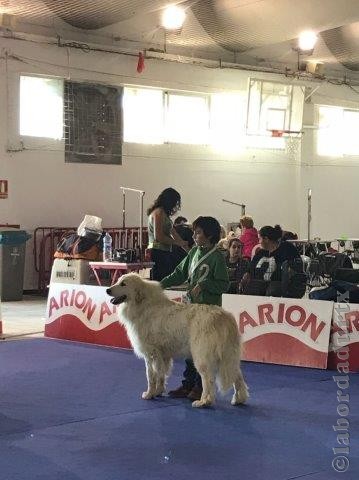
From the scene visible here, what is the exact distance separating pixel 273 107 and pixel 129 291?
34.7 ft

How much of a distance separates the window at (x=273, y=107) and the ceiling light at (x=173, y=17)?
2.72 meters

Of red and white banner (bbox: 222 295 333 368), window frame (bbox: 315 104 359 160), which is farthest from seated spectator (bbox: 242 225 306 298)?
window frame (bbox: 315 104 359 160)

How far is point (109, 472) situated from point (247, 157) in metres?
11.9

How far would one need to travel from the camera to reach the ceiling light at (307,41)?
13.1 metres

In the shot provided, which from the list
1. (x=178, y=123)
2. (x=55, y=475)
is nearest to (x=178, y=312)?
(x=55, y=475)

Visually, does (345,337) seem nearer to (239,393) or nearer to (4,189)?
(239,393)

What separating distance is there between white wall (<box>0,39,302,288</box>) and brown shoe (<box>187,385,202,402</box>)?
762 cm

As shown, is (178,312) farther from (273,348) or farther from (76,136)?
(76,136)

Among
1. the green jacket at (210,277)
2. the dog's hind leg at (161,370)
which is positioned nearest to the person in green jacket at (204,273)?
the green jacket at (210,277)

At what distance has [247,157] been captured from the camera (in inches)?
596

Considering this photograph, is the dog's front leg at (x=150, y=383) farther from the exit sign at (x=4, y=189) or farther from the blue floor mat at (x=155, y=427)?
the exit sign at (x=4, y=189)

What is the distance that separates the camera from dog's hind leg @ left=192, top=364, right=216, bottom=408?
4.99 meters

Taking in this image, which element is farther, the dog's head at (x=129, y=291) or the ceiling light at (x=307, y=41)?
the ceiling light at (x=307, y=41)

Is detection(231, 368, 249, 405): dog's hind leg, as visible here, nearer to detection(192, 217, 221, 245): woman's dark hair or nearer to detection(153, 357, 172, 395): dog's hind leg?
detection(153, 357, 172, 395): dog's hind leg
